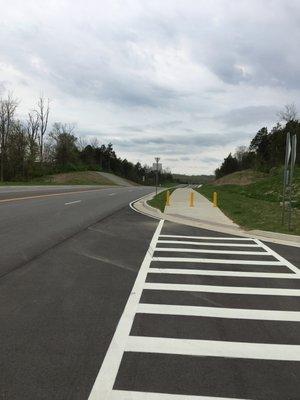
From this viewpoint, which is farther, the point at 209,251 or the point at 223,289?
the point at 209,251

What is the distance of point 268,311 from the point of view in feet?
20.6

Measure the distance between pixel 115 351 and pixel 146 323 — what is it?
97cm

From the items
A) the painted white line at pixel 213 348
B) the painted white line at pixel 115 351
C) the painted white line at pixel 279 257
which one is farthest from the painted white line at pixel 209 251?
the painted white line at pixel 213 348

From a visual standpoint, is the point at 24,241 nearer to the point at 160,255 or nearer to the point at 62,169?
the point at 160,255

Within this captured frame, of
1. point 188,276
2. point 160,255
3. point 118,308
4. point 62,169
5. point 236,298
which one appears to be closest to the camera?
A: point 118,308

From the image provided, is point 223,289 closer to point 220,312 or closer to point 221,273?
point 221,273

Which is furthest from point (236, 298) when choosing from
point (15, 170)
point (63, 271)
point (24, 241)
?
point (15, 170)

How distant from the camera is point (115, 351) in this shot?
4.77 m

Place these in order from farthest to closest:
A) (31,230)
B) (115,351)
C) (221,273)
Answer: (31,230)
(221,273)
(115,351)

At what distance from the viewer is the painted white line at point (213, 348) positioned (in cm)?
474

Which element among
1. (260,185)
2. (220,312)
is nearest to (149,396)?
(220,312)

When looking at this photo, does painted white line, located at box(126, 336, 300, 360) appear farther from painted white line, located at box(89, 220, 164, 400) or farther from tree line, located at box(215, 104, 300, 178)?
tree line, located at box(215, 104, 300, 178)

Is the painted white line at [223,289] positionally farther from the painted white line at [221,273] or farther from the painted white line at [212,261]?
the painted white line at [212,261]

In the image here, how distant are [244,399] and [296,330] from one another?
1.98 m
